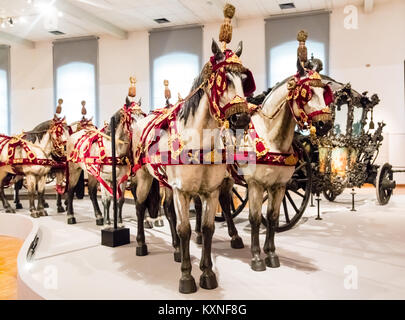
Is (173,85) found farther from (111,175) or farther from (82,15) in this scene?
(111,175)

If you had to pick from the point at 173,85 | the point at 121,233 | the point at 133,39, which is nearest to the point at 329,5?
the point at 173,85

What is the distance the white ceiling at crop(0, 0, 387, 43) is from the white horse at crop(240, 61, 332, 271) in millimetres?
7154

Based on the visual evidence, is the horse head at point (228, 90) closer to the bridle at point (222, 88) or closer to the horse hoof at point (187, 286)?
the bridle at point (222, 88)

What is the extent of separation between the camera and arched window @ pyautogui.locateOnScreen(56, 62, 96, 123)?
12.7m

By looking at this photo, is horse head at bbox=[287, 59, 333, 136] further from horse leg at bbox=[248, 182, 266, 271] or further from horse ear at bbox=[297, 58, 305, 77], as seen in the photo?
horse leg at bbox=[248, 182, 266, 271]

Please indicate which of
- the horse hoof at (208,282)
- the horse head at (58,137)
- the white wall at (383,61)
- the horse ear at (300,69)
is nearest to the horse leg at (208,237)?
the horse hoof at (208,282)

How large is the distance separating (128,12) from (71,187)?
6.89 metres

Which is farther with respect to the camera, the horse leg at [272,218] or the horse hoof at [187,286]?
the horse leg at [272,218]

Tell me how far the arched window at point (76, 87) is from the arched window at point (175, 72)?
89.5 inches

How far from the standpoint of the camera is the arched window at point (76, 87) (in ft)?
41.7

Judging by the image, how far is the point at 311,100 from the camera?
294 cm

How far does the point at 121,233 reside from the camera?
4109 mm

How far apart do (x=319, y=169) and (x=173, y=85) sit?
23.2 ft

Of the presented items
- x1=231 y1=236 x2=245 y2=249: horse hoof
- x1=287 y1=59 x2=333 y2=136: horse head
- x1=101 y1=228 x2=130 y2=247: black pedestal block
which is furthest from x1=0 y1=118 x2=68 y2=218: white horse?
x1=287 y1=59 x2=333 y2=136: horse head
